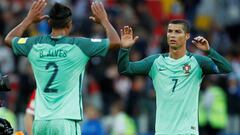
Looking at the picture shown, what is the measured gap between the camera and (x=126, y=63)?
563 inches

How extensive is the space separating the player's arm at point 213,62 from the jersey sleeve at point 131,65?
2.40 ft

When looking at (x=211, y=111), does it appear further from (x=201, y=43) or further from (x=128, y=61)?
(x=201, y=43)

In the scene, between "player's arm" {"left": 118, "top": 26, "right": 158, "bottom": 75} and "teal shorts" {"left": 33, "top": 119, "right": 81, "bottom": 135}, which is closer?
"teal shorts" {"left": 33, "top": 119, "right": 81, "bottom": 135}

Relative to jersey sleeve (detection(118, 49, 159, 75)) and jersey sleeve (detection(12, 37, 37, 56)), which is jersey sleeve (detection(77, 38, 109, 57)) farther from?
jersey sleeve (detection(12, 37, 37, 56))

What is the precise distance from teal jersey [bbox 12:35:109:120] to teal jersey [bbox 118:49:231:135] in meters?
0.58

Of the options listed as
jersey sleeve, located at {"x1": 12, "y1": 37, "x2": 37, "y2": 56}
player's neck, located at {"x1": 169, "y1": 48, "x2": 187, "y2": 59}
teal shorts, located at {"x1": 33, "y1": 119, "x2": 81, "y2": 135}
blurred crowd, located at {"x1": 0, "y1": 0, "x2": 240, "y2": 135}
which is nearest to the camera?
teal shorts, located at {"x1": 33, "y1": 119, "x2": 81, "y2": 135}

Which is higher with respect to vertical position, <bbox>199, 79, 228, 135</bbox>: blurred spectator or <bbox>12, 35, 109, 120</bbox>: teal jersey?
<bbox>12, 35, 109, 120</bbox>: teal jersey

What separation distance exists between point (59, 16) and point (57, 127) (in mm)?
1399

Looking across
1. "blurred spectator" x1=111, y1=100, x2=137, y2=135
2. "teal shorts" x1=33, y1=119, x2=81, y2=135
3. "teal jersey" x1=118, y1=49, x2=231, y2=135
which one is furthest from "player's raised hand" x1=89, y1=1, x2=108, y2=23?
"blurred spectator" x1=111, y1=100, x2=137, y2=135

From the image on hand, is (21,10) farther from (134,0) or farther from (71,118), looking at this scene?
(71,118)

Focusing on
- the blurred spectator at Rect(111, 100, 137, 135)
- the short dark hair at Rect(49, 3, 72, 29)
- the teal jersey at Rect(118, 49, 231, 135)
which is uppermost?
the short dark hair at Rect(49, 3, 72, 29)

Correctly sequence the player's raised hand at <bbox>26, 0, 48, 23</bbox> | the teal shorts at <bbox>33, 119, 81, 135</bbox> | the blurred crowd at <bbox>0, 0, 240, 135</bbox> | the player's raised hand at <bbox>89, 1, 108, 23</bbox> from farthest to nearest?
the blurred crowd at <bbox>0, 0, 240, 135</bbox> → the player's raised hand at <bbox>26, 0, 48, 23</bbox> → the player's raised hand at <bbox>89, 1, 108, 23</bbox> → the teal shorts at <bbox>33, 119, 81, 135</bbox>

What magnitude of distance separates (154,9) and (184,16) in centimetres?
120

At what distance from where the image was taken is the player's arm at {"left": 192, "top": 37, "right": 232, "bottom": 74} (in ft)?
46.0
